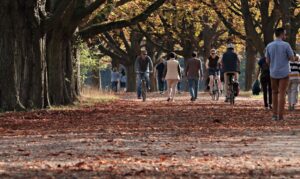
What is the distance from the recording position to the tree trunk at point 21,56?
2128cm

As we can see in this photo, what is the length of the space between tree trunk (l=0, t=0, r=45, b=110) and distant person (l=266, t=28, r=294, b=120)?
665 cm

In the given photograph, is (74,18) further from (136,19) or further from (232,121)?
(232,121)

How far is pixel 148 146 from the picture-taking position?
12.1 m

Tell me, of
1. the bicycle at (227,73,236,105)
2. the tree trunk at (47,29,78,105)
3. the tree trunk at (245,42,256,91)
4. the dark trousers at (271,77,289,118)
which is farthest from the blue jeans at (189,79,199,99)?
the tree trunk at (245,42,256,91)

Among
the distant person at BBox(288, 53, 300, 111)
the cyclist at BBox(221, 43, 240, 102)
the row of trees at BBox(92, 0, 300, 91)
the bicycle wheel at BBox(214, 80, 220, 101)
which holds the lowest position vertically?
the bicycle wheel at BBox(214, 80, 220, 101)

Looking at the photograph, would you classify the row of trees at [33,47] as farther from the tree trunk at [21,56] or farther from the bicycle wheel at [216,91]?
the bicycle wheel at [216,91]

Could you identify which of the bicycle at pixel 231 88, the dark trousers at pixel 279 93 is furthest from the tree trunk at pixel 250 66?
the dark trousers at pixel 279 93

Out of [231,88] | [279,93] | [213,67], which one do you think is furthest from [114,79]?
[279,93]

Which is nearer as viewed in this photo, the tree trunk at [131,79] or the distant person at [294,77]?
the distant person at [294,77]

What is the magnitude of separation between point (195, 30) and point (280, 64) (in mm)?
37591

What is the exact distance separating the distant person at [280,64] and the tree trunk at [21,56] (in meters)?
6.65

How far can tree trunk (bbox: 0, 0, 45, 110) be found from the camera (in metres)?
A: 21.3

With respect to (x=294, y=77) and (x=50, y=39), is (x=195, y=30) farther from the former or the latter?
(x=294, y=77)

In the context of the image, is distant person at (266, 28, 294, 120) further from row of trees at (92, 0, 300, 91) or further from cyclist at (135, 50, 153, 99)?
row of trees at (92, 0, 300, 91)
